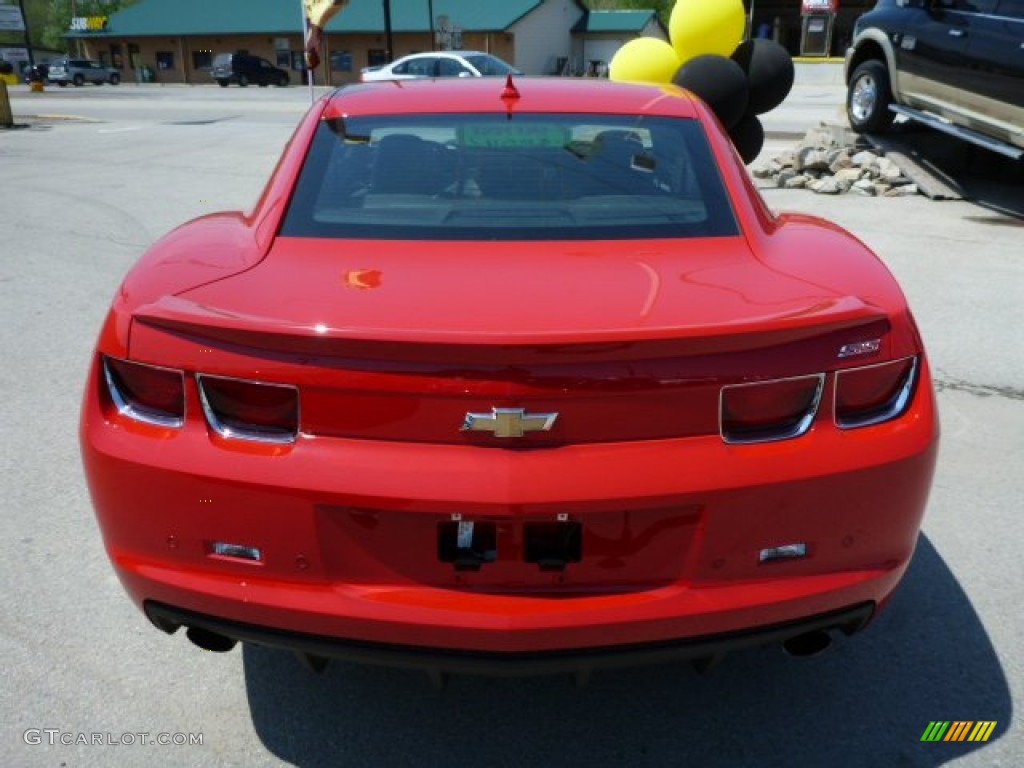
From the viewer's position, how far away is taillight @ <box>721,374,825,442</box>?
1.89 m

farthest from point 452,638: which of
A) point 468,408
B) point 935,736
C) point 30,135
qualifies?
point 30,135

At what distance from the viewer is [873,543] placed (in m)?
2.03

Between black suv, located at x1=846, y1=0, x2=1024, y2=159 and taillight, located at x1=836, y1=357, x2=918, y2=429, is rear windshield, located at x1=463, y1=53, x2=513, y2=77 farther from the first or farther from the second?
taillight, located at x1=836, y1=357, x2=918, y2=429

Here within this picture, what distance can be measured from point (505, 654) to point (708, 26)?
32.0 ft

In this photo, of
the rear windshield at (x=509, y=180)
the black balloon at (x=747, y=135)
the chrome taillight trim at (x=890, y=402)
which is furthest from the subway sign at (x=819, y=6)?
the chrome taillight trim at (x=890, y=402)

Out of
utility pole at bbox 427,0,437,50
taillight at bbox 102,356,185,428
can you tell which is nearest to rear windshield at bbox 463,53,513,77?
utility pole at bbox 427,0,437,50

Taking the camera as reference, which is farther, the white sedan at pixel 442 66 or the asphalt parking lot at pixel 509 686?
the white sedan at pixel 442 66

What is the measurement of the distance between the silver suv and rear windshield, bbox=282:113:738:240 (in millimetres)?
59089

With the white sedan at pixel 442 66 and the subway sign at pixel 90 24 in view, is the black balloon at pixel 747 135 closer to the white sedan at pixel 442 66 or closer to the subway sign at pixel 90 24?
the white sedan at pixel 442 66

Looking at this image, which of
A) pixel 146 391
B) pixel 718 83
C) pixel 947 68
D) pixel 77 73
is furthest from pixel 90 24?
pixel 146 391

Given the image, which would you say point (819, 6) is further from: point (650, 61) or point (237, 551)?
point (237, 551)

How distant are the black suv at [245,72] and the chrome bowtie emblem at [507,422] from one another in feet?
176

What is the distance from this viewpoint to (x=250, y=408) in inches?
75.4

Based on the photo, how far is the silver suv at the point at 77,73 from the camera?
53000 millimetres
